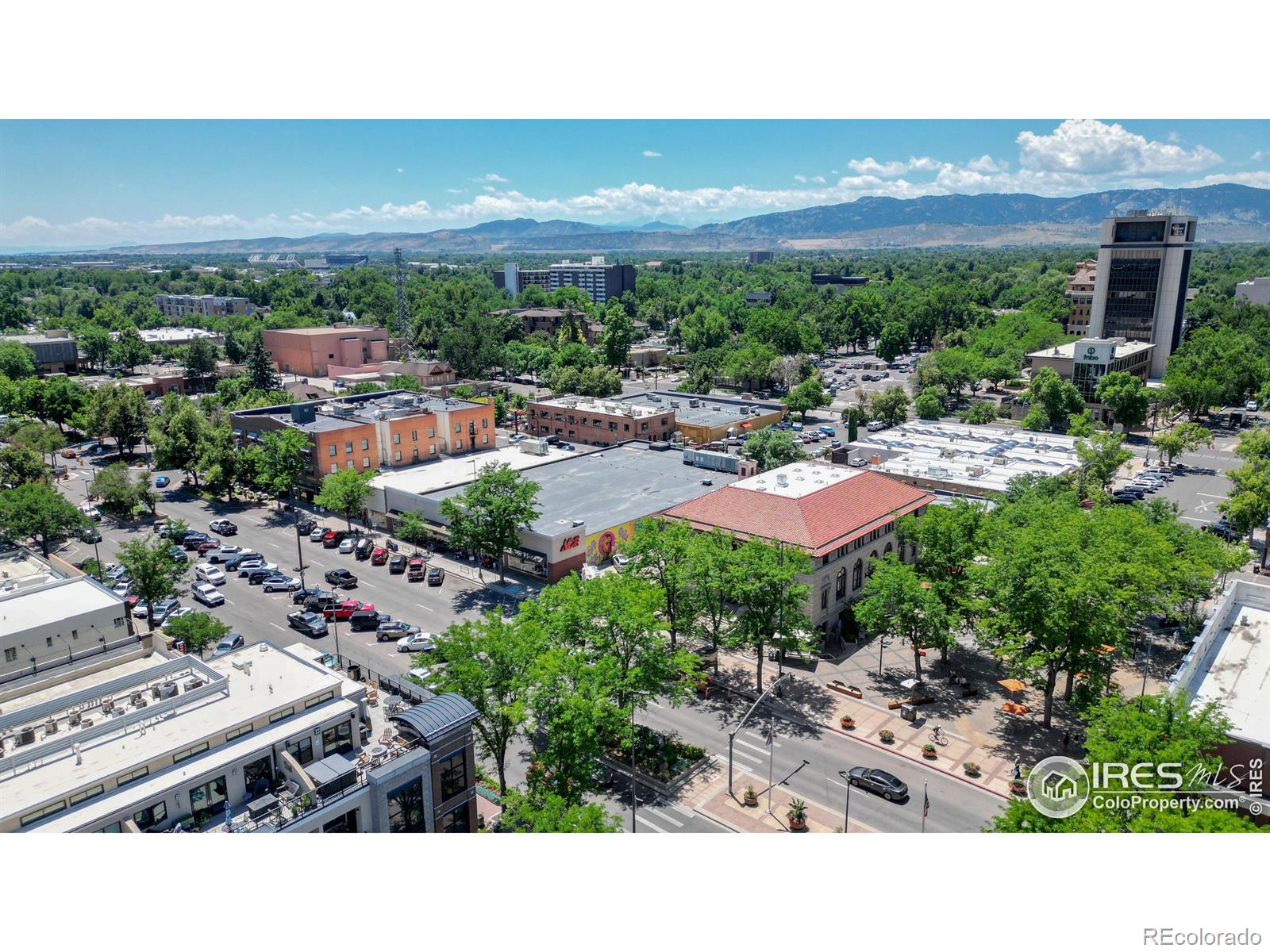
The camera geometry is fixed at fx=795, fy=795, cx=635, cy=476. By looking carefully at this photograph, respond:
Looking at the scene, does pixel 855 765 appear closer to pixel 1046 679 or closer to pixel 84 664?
pixel 1046 679

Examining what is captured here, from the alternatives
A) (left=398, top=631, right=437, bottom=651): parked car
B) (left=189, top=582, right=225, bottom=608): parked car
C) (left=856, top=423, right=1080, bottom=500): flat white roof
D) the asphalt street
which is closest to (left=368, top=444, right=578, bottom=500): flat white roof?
(left=189, top=582, right=225, bottom=608): parked car

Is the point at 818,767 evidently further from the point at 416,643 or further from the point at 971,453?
the point at 971,453

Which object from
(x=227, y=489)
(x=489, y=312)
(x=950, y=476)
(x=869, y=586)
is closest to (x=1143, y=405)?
(x=950, y=476)

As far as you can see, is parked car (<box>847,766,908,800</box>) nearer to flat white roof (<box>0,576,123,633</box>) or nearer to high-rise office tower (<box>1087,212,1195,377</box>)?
flat white roof (<box>0,576,123,633</box>)

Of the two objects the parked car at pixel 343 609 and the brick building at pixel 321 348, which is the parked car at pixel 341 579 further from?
the brick building at pixel 321 348

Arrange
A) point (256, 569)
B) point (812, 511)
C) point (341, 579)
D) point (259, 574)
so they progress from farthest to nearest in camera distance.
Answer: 1. point (256, 569)
2. point (259, 574)
3. point (341, 579)
4. point (812, 511)

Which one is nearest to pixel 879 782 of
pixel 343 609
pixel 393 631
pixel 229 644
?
pixel 393 631
